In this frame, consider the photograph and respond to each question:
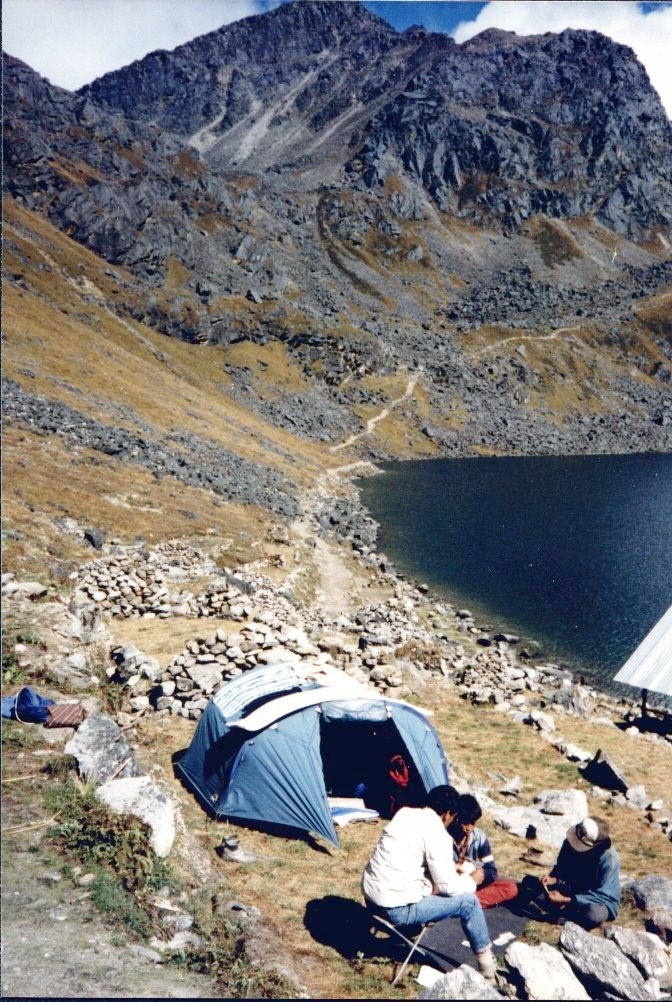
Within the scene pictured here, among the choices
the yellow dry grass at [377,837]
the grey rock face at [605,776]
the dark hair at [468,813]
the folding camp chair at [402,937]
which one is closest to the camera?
the folding camp chair at [402,937]

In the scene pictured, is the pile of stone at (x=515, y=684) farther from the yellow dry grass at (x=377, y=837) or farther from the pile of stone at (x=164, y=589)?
the pile of stone at (x=164, y=589)

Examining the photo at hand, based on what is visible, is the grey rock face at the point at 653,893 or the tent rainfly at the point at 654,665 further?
the tent rainfly at the point at 654,665

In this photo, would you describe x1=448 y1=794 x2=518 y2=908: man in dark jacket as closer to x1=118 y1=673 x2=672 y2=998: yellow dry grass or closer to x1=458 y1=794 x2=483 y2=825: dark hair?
x1=458 y1=794 x2=483 y2=825: dark hair

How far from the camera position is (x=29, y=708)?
14.4 m

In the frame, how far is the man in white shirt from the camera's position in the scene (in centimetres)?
972

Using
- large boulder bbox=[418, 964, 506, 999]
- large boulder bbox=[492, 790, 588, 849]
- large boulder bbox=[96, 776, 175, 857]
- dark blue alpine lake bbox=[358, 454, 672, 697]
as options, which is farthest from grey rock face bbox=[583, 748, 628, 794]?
large boulder bbox=[96, 776, 175, 857]

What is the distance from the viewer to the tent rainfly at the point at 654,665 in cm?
2605

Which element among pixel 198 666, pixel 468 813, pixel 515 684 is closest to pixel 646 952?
pixel 468 813

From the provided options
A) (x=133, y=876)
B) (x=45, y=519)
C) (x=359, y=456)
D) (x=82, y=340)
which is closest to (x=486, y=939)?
(x=133, y=876)

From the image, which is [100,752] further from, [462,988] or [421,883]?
[462,988]

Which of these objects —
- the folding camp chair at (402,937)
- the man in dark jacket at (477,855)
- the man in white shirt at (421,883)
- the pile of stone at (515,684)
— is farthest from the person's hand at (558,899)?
the pile of stone at (515,684)

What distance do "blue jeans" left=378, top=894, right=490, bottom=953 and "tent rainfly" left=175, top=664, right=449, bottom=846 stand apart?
4532 mm

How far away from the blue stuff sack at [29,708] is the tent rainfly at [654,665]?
22176 millimetres

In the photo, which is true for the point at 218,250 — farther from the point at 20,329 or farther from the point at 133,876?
the point at 133,876
